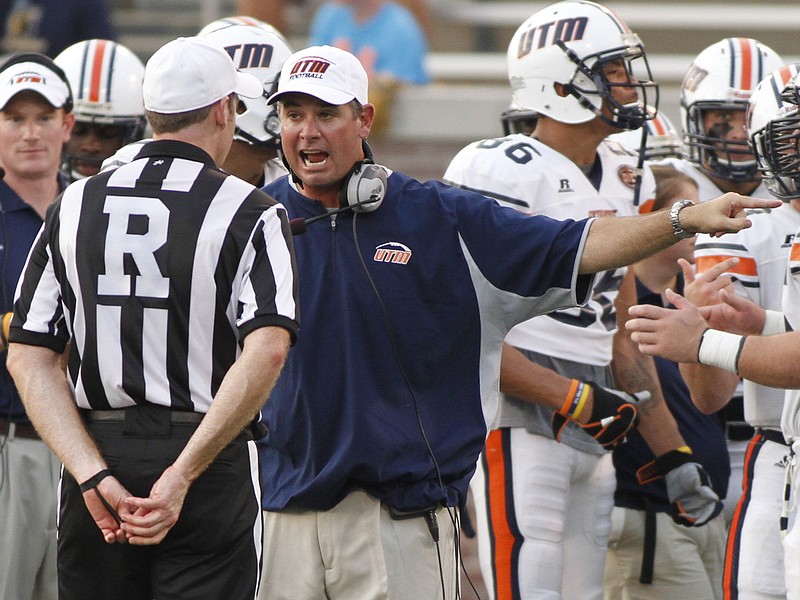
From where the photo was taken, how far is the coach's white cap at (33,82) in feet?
15.8

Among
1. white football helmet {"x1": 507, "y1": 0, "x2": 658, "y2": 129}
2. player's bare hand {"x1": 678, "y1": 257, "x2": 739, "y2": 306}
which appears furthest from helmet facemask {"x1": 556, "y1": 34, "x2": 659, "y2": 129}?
player's bare hand {"x1": 678, "y1": 257, "x2": 739, "y2": 306}

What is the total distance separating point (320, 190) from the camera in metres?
3.84

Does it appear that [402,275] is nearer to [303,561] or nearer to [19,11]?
[303,561]

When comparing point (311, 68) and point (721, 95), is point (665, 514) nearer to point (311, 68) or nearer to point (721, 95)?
point (721, 95)

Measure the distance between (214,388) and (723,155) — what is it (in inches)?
103

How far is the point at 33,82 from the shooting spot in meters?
4.84

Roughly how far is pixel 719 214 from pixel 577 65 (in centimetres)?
162

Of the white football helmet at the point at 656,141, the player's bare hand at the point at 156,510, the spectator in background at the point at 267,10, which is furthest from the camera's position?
the spectator in background at the point at 267,10

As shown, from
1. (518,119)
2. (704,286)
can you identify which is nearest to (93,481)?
(704,286)

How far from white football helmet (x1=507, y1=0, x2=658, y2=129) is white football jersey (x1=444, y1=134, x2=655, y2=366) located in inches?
7.1

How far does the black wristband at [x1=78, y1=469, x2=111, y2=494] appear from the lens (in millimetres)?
3277

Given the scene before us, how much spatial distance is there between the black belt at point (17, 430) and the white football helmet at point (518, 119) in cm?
202

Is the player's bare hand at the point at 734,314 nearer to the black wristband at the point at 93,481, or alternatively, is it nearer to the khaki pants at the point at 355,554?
the khaki pants at the point at 355,554

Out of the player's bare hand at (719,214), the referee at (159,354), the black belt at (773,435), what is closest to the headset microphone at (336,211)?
the referee at (159,354)
